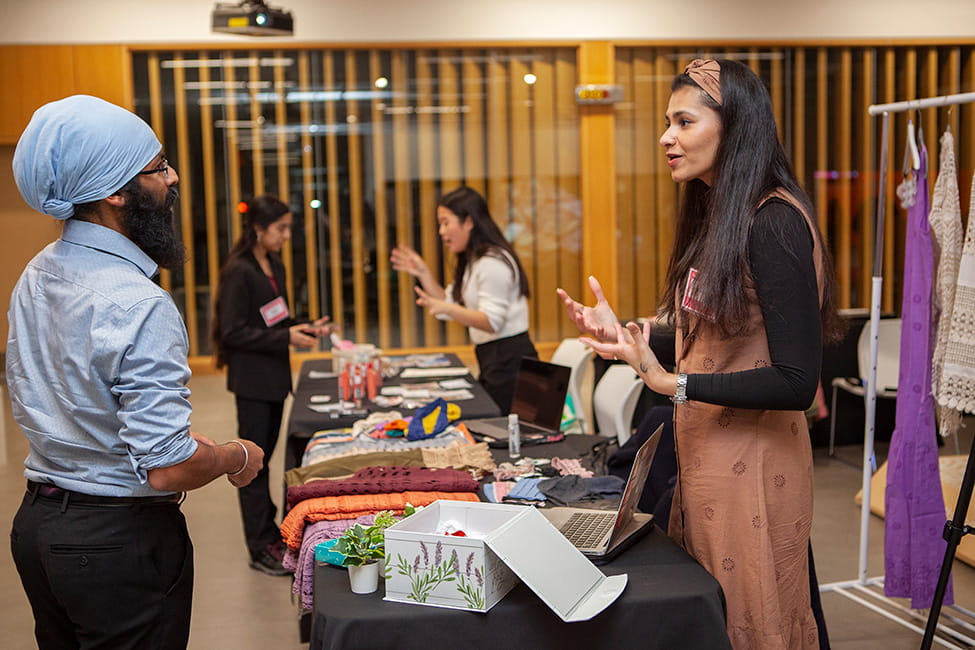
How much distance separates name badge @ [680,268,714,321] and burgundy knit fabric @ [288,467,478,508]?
90cm

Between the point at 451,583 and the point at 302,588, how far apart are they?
62cm

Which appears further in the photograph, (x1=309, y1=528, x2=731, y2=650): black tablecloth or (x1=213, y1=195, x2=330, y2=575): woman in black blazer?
(x1=213, y1=195, x2=330, y2=575): woman in black blazer

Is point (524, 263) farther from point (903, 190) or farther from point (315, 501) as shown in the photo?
point (315, 501)

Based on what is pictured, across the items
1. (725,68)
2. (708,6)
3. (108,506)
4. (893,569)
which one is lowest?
(893,569)

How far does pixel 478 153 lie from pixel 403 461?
720 cm

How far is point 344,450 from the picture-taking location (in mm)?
3293

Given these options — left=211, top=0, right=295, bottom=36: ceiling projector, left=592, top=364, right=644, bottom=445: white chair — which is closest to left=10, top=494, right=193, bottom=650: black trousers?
left=592, top=364, right=644, bottom=445: white chair

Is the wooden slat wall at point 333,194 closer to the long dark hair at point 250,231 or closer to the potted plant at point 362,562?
the long dark hair at point 250,231

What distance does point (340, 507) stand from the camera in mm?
2398

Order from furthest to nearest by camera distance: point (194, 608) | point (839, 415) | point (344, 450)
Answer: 1. point (839, 415)
2. point (194, 608)
3. point (344, 450)

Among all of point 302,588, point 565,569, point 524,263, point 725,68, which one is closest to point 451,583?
point 565,569

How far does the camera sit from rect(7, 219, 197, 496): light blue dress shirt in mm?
1647

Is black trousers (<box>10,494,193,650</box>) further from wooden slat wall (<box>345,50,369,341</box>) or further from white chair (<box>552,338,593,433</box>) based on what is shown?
wooden slat wall (<box>345,50,369,341</box>)

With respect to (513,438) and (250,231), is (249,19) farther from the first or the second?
(513,438)
